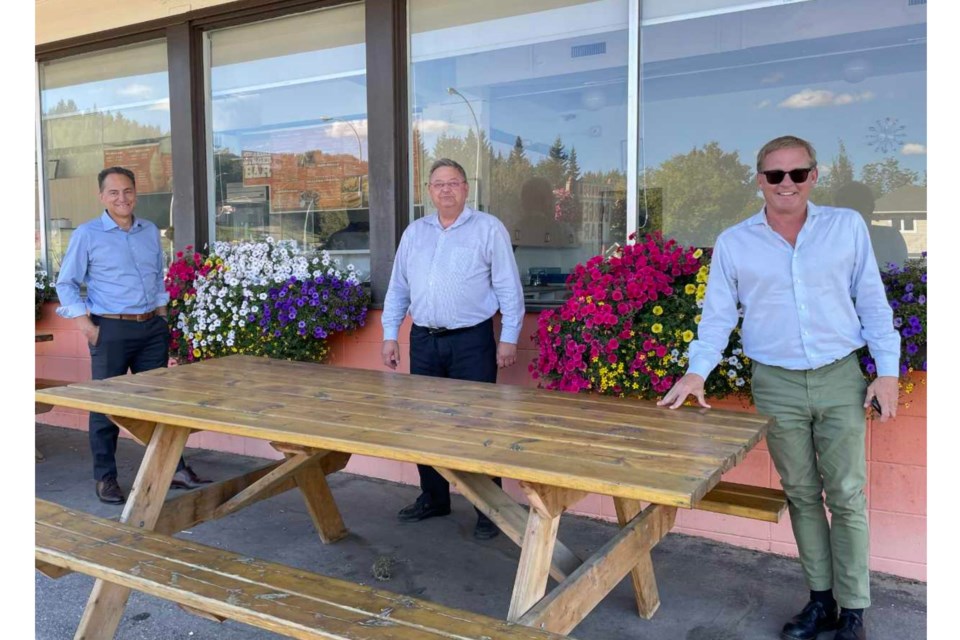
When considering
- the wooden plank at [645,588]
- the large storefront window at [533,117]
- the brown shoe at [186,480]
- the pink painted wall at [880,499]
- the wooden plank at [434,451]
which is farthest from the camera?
the brown shoe at [186,480]

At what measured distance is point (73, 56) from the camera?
6012 millimetres

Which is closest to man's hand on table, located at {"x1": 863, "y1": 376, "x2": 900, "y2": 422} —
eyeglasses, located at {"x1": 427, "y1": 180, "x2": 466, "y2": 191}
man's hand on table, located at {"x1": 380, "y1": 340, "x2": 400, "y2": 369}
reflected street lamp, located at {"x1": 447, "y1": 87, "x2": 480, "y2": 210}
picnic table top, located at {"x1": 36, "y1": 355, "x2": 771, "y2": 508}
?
picnic table top, located at {"x1": 36, "y1": 355, "x2": 771, "y2": 508}

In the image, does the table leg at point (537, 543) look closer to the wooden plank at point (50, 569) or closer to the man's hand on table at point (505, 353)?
the wooden plank at point (50, 569)

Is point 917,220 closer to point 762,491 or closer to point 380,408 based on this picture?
point 762,491

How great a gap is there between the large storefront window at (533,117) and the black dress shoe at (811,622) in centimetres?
205

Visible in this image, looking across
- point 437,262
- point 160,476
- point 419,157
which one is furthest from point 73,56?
point 160,476

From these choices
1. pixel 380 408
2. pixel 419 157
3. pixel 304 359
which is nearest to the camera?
pixel 380 408

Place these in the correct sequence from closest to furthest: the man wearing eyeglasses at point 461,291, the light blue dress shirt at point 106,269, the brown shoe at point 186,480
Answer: the man wearing eyeglasses at point 461,291 → the light blue dress shirt at point 106,269 → the brown shoe at point 186,480

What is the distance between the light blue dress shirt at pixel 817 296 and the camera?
246 cm

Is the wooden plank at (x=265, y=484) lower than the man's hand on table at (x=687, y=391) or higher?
lower

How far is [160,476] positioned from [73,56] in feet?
14.9

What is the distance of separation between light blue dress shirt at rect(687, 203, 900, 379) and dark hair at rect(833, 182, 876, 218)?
156cm

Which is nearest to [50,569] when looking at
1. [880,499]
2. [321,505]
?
[321,505]

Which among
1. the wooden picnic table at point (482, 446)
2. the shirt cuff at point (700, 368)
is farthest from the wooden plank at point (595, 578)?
the shirt cuff at point (700, 368)
